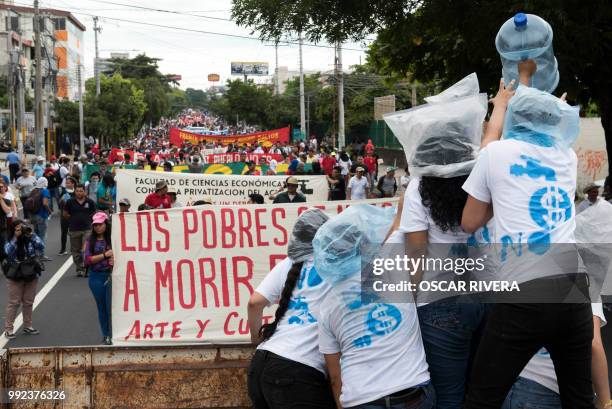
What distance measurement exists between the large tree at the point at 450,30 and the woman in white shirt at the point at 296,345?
20.8 feet

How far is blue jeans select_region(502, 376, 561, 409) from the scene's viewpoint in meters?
3.84

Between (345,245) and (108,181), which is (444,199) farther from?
(108,181)

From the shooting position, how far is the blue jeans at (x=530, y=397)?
3.84m

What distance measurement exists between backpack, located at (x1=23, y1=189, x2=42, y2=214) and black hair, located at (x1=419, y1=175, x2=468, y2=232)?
1374 centimetres

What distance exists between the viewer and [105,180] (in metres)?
17.2

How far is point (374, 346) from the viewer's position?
153 inches

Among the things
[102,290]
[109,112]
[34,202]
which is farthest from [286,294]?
[109,112]

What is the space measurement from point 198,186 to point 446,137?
10.6m

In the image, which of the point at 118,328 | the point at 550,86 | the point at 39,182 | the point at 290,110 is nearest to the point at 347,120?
the point at 290,110

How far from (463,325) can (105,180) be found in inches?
552

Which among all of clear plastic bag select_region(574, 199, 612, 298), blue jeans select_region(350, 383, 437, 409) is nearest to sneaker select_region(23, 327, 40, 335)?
clear plastic bag select_region(574, 199, 612, 298)

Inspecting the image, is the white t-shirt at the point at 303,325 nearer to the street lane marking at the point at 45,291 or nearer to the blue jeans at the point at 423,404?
the blue jeans at the point at 423,404

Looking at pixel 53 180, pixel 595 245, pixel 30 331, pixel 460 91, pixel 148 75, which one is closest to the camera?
pixel 460 91

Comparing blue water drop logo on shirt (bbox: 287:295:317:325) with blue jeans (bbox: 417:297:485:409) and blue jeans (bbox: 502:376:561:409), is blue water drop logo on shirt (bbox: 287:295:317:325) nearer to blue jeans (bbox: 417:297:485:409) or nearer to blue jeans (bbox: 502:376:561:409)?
blue jeans (bbox: 417:297:485:409)
